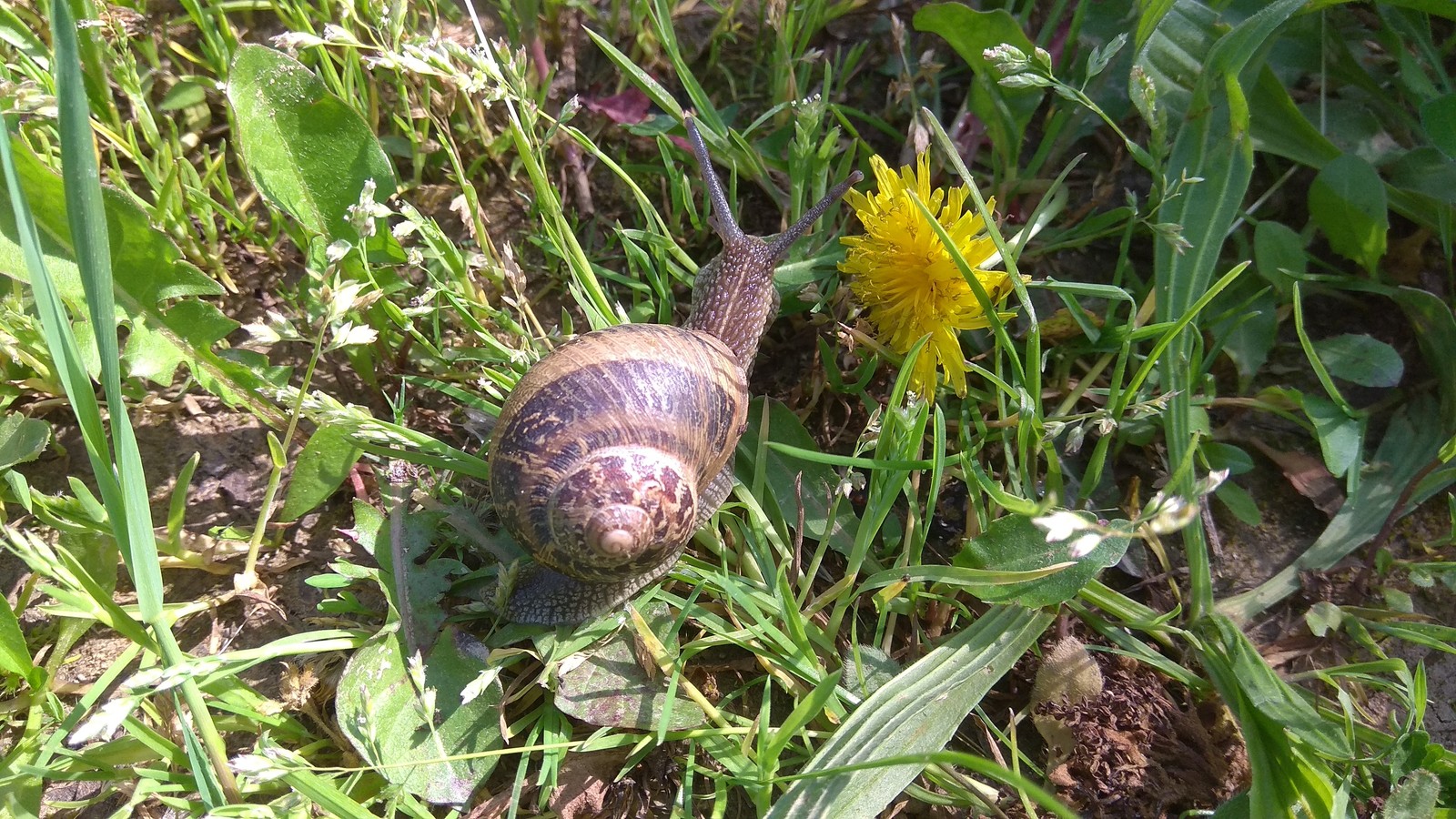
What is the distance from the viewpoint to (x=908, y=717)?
2.04 m

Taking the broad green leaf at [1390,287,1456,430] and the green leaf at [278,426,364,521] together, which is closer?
the green leaf at [278,426,364,521]

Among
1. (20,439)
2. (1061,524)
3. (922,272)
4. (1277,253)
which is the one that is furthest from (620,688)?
(1277,253)

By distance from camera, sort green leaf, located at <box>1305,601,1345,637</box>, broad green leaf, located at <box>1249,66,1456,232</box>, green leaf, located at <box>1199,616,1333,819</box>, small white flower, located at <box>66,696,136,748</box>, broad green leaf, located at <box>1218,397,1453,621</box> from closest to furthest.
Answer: small white flower, located at <box>66,696,136,748</box>
green leaf, located at <box>1199,616,1333,819</box>
green leaf, located at <box>1305,601,1345,637</box>
broad green leaf, located at <box>1218,397,1453,621</box>
broad green leaf, located at <box>1249,66,1456,232</box>

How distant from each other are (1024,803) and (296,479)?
2070 mm

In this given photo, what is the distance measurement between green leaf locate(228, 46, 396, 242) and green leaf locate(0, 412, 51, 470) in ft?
2.86

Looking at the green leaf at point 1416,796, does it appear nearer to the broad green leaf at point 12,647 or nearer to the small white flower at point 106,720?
the small white flower at point 106,720

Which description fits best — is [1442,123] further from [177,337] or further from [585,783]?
[177,337]

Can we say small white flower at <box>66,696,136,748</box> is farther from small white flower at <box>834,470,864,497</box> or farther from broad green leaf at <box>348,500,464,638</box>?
small white flower at <box>834,470,864,497</box>

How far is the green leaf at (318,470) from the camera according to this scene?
2.24 m

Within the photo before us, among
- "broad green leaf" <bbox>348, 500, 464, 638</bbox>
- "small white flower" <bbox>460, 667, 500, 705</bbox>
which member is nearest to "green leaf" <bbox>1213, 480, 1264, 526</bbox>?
"small white flower" <bbox>460, 667, 500, 705</bbox>

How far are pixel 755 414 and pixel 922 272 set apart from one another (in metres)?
0.66

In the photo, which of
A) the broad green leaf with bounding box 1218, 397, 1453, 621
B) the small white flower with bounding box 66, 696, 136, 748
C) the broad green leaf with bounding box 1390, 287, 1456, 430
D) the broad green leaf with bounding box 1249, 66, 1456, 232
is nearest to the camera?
the small white flower with bounding box 66, 696, 136, 748

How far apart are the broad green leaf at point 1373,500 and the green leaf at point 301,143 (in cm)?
280

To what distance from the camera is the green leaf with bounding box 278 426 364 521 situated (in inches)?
88.2
